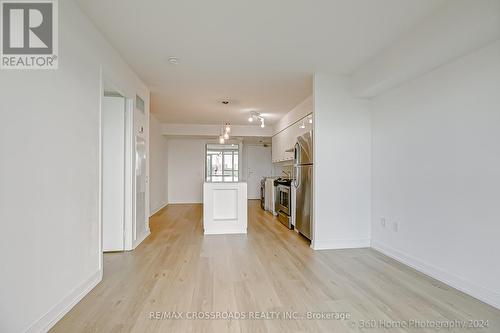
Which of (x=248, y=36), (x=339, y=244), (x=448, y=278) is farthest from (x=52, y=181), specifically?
(x=448, y=278)

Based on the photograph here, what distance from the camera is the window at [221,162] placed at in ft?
29.1

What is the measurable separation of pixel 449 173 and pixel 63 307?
12.4 ft

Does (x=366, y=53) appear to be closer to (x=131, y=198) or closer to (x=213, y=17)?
(x=213, y=17)

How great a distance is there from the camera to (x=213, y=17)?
2.30 metres

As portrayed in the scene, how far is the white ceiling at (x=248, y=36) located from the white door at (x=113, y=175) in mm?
747

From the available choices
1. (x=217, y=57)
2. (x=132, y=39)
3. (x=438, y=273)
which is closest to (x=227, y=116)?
(x=217, y=57)

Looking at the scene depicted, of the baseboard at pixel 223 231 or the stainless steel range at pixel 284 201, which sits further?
the stainless steel range at pixel 284 201

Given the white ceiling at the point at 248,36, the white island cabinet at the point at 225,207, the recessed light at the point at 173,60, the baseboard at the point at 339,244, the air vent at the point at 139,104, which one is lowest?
the baseboard at the point at 339,244

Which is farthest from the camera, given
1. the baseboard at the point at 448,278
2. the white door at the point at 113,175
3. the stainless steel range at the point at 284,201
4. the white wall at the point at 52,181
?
the stainless steel range at the point at 284,201

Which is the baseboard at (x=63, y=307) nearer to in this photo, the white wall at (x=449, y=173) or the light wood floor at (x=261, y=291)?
the light wood floor at (x=261, y=291)

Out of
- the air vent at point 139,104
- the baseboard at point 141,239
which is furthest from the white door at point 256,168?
the air vent at point 139,104

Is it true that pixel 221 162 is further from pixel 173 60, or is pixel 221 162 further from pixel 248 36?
pixel 248 36

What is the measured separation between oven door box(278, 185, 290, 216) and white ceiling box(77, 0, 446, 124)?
220 cm

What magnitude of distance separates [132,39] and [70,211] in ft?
6.38
